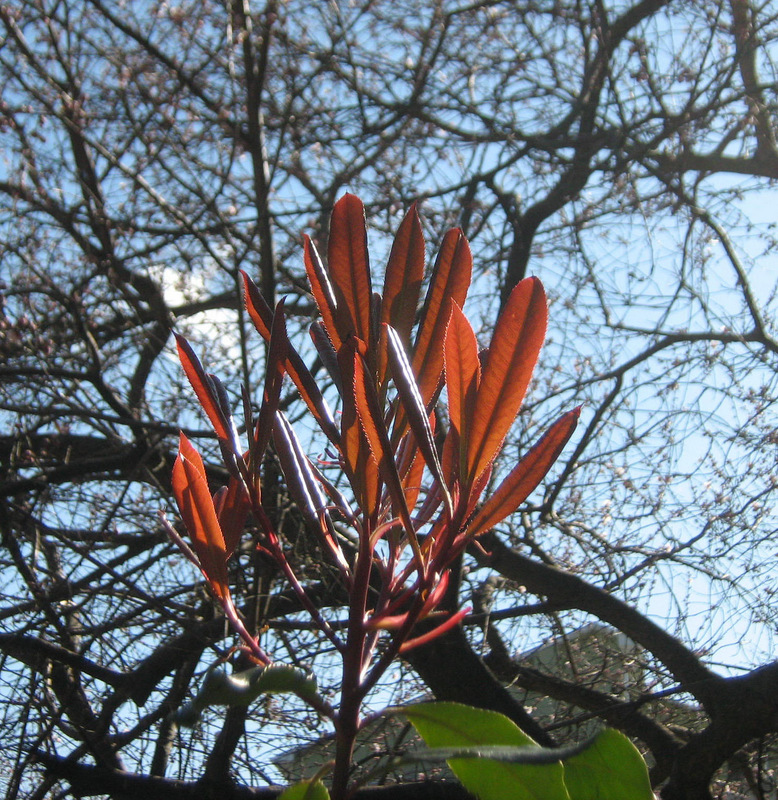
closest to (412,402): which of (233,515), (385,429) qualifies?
(385,429)

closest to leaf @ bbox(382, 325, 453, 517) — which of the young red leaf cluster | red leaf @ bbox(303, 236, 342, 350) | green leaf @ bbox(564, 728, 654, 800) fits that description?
the young red leaf cluster

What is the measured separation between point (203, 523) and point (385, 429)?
227 mm

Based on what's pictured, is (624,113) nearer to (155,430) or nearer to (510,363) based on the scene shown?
(155,430)

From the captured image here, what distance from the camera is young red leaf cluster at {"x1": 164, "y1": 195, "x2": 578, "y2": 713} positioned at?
592mm

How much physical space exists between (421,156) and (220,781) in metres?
2.52

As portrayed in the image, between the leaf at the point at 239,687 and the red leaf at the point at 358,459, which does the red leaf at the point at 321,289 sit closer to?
the red leaf at the point at 358,459

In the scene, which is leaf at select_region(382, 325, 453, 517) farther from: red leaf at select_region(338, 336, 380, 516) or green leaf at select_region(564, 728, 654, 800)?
green leaf at select_region(564, 728, 654, 800)

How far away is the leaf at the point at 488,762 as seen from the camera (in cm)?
59

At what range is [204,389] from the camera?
0.73 m

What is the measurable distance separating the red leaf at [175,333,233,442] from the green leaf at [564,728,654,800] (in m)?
0.39

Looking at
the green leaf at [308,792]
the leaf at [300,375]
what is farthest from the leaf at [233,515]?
the green leaf at [308,792]

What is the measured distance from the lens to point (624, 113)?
114 inches

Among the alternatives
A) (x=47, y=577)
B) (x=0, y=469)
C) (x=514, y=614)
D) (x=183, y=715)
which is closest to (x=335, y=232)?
(x=183, y=715)

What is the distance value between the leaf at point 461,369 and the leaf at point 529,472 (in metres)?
0.08
